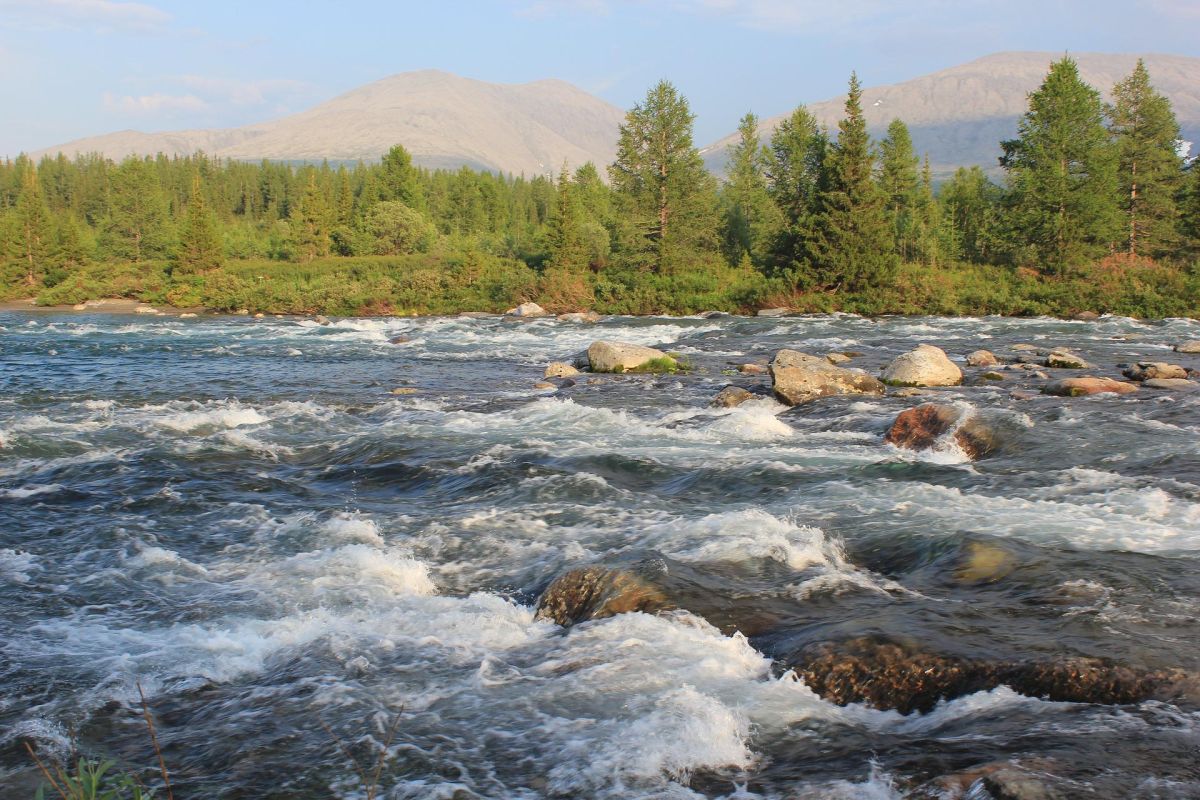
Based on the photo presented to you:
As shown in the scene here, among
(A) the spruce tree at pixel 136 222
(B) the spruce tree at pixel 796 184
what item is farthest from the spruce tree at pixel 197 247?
(B) the spruce tree at pixel 796 184

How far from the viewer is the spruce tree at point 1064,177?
39.4 meters

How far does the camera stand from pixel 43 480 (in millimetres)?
11445

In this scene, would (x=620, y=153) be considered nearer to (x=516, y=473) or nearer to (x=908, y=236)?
(x=908, y=236)

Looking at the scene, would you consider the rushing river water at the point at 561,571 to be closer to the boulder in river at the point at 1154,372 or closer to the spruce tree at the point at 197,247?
the boulder in river at the point at 1154,372

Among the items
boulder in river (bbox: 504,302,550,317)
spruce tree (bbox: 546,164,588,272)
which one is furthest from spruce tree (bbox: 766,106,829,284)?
boulder in river (bbox: 504,302,550,317)

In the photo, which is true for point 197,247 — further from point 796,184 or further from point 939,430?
point 939,430

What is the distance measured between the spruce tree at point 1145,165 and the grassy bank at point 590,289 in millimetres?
6427

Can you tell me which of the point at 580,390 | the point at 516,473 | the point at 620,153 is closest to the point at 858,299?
the point at 620,153

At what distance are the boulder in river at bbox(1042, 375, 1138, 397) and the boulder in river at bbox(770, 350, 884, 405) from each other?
3.02 metres

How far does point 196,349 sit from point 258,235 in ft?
212

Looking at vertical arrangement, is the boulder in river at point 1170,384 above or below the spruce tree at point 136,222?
below

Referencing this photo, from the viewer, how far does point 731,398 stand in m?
16.2

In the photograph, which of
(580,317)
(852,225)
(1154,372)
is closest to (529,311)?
(580,317)

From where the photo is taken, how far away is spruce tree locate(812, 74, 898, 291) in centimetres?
3897
